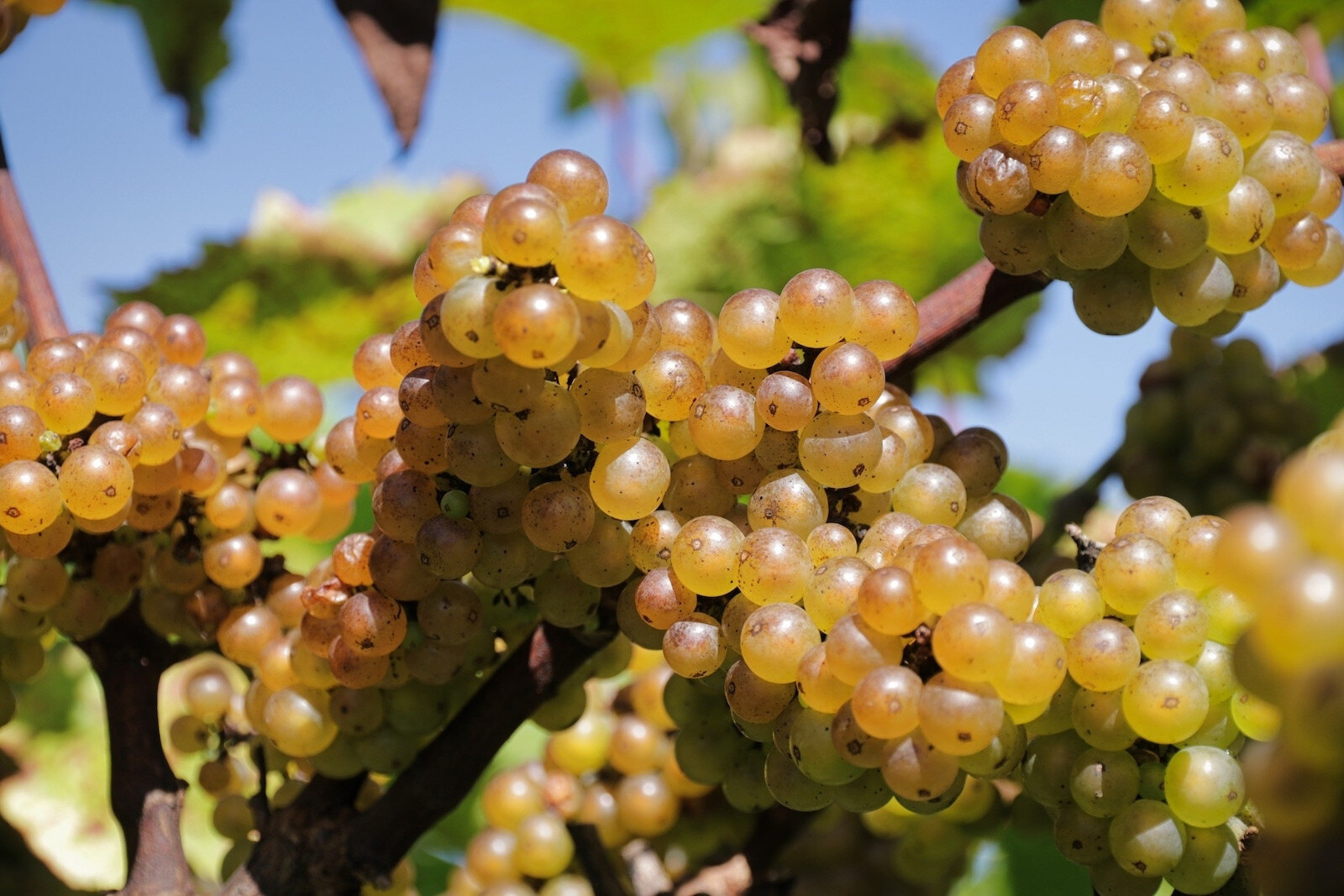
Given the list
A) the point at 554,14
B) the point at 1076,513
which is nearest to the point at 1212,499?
the point at 1076,513

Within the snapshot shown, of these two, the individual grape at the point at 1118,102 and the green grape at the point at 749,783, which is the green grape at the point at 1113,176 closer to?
the individual grape at the point at 1118,102

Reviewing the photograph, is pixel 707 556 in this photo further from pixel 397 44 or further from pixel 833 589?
pixel 397 44

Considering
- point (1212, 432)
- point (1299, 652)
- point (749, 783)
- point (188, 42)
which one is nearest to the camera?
point (1299, 652)

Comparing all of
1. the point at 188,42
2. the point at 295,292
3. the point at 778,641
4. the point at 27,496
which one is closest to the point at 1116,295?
the point at 778,641

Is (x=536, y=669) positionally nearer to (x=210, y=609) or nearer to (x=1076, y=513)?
(x=210, y=609)

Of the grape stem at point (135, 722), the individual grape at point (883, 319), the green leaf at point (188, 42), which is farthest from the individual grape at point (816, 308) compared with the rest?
the green leaf at point (188, 42)
